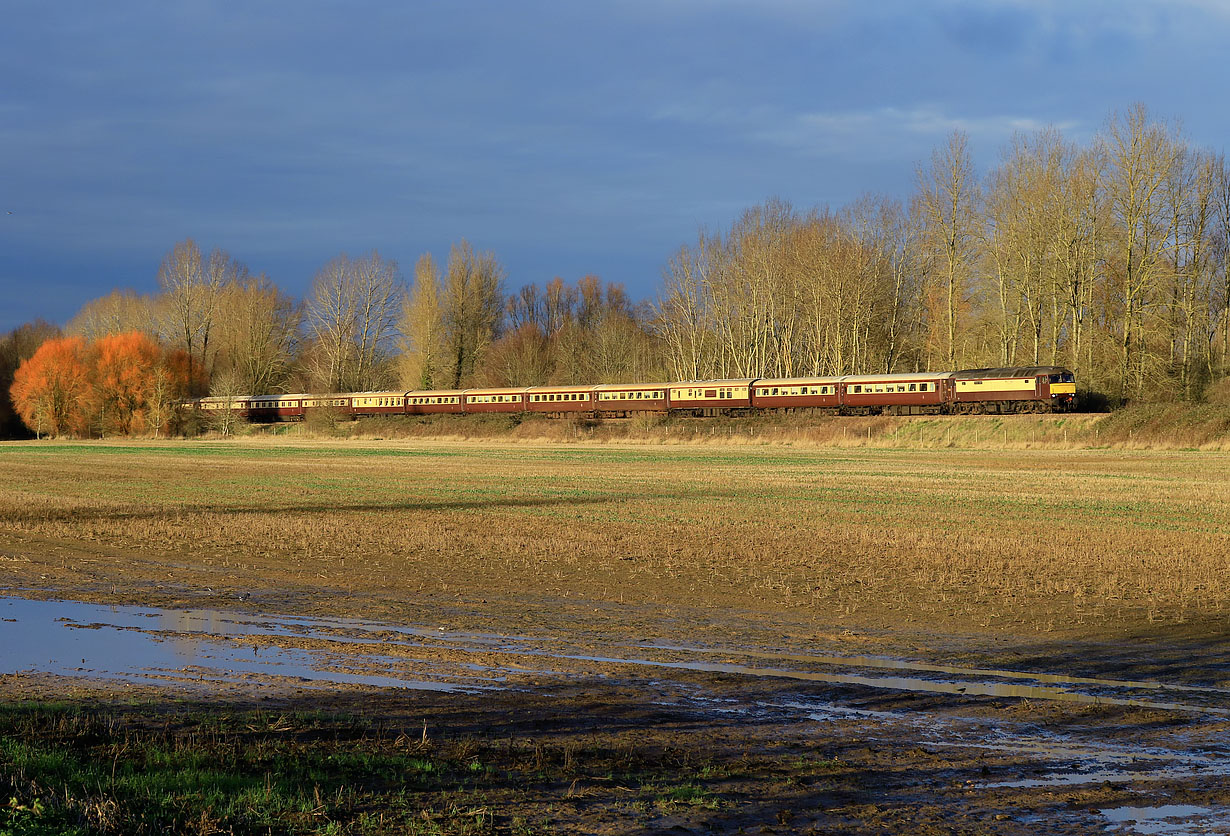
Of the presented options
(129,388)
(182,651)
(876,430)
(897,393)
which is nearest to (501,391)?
(897,393)

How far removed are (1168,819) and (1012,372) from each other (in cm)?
6373

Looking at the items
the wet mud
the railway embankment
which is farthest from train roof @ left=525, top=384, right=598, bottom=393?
the wet mud

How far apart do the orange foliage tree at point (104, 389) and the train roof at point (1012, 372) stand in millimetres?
72003

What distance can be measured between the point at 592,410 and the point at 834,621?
73.8 metres

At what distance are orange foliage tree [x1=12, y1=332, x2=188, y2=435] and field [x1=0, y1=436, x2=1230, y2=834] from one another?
246 feet

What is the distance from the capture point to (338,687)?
10.9 meters

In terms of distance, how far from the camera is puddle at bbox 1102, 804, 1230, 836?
7.27m

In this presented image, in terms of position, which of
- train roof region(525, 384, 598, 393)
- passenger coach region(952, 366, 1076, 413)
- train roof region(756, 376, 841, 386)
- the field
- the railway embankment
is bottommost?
the field

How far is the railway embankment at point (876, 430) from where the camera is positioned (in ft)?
193

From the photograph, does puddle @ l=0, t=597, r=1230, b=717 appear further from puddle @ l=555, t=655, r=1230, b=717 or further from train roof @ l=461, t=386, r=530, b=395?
train roof @ l=461, t=386, r=530, b=395

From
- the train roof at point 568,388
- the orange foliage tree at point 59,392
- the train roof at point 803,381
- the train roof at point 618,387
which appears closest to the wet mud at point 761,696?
the train roof at point 803,381

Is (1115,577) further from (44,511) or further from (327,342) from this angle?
(327,342)

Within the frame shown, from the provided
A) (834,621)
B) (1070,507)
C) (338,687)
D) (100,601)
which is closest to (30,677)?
(338,687)

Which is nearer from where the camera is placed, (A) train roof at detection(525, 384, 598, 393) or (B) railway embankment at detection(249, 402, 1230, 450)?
(B) railway embankment at detection(249, 402, 1230, 450)
